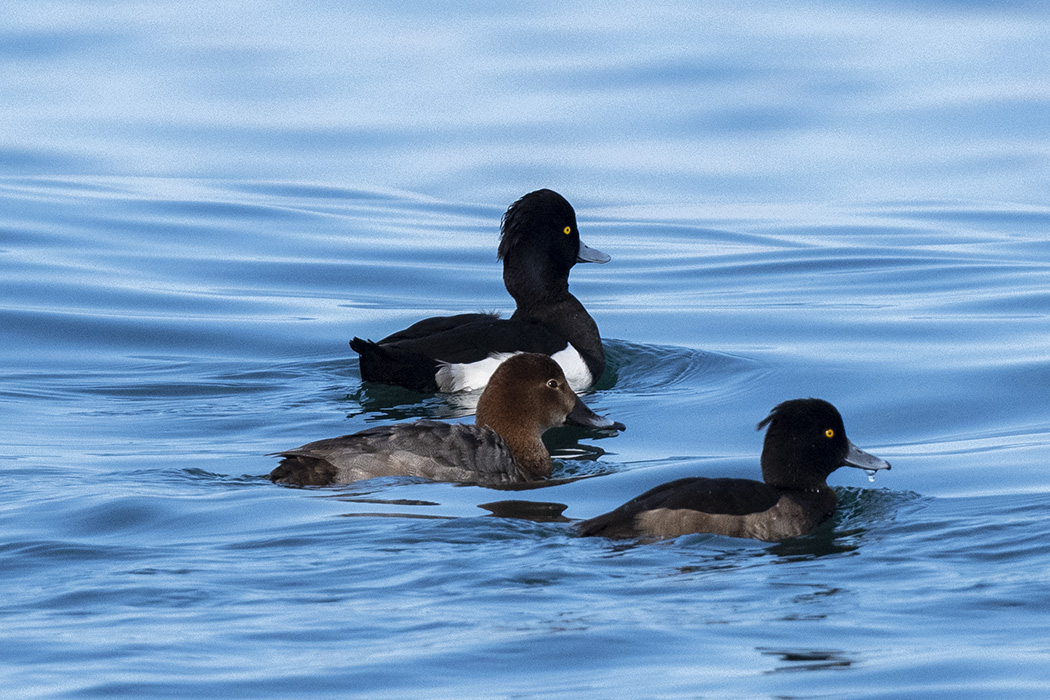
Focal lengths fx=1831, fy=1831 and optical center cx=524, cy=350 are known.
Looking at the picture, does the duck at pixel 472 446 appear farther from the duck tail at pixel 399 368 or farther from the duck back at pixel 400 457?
the duck tail at pixel 399 368

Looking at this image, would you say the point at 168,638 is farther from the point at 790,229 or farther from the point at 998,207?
→ the point at 998,207

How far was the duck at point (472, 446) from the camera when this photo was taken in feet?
28.3

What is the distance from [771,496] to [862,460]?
2.78 ft

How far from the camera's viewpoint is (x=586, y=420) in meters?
10.1

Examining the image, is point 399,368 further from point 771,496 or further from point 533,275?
point 771,496

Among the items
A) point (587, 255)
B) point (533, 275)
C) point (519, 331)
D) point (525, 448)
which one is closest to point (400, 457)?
point (525, 448)

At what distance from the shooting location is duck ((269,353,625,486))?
28.3 ft

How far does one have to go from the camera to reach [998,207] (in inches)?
896

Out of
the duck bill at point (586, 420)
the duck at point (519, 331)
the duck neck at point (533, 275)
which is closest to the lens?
the duck bill at point (586, 420)

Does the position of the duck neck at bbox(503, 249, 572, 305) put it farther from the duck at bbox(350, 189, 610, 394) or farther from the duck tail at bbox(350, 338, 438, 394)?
the duck tail at bbox(350, 338, 438, 394)

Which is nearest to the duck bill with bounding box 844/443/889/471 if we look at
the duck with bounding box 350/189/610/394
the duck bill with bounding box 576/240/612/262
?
the duck with bounding box 350/189/610/394

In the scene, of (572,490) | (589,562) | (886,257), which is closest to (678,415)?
(572,490)

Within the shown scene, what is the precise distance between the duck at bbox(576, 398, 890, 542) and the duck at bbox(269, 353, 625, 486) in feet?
3.57

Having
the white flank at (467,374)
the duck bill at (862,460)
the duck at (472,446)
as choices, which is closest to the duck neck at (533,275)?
the white flank at (467,374)
